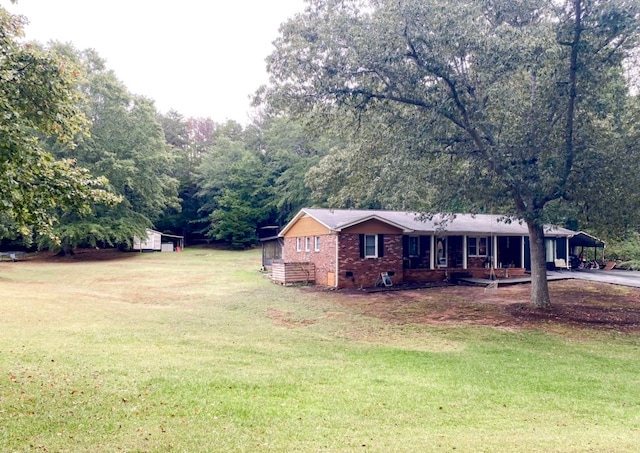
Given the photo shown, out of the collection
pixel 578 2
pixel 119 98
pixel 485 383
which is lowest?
pixel 485 383

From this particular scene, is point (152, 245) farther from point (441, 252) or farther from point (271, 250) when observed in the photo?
point (441, 252)

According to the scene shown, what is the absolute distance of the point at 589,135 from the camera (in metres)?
14.0

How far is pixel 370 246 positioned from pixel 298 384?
14.9 meters

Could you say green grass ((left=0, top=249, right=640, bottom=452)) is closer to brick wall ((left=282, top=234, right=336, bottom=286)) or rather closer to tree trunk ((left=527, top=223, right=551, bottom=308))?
tree trunk ((left=527, top=223, right=551, bottom=308))

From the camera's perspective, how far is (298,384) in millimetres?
7020

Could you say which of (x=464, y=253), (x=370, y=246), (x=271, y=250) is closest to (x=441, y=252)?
(x=464, y=253)

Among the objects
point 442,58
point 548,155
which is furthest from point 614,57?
point 442,58

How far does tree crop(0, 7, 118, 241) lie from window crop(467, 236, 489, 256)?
66.8ft

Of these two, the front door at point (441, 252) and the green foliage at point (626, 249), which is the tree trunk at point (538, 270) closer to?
the front door at point (441, 252)

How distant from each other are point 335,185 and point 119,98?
28.8m

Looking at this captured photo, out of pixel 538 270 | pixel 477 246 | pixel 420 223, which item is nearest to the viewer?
pixel 538 270

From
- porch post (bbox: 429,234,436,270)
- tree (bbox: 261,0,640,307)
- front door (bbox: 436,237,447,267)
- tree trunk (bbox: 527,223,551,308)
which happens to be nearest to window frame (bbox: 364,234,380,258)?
porch post (bbox: 429,234,436,270)

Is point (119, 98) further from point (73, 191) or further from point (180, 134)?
point (73, 191)

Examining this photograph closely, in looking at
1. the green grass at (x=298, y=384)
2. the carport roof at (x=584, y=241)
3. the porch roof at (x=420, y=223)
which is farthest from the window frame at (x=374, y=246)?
the carport roof at (x=584, y=241)
